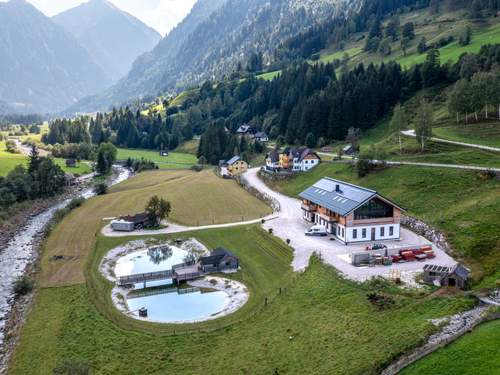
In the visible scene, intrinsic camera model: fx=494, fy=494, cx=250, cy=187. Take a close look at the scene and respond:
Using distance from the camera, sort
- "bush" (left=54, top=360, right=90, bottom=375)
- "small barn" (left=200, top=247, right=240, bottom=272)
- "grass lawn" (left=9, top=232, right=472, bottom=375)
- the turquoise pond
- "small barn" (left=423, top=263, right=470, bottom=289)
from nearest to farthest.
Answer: "bush" (left=54, top=360, right=90, bottom=375), "grass lawn" (left=9, top=232, right=472, bottom=375), "small barn" (left=423, top=263, right=470, bottom=289), the turquoise pond, "small barn" (left=200, top=247, right=240, bottom=272)

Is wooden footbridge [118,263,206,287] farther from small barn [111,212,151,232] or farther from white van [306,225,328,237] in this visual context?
small barn [111,212,151,232]

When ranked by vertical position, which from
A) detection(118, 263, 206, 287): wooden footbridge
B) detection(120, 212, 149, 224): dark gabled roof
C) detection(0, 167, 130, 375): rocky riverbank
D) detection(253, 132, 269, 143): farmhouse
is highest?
detection(253, 132, 269, 143): farmhouse

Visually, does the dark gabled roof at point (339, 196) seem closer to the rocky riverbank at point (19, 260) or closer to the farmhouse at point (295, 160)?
the farmhouse at point (295, 160)

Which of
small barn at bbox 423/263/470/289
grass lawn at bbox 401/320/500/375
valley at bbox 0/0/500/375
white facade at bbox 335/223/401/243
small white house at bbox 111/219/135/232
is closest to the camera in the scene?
grass lawn at bbox 401/320/500/375

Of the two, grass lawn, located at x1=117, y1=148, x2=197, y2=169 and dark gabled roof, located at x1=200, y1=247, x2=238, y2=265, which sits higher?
grass lawn, located at x1=117, y1=148, x2=197, y2=169

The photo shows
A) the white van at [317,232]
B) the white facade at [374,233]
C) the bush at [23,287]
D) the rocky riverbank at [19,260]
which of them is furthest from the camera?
the white van at [317,232]

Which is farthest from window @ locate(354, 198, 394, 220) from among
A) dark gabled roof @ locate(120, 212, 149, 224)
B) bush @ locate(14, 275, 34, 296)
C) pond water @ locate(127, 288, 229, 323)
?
bush @ locate(14, 275, 34, 296)

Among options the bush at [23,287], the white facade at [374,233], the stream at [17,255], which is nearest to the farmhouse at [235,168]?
the stream at [17,255]
